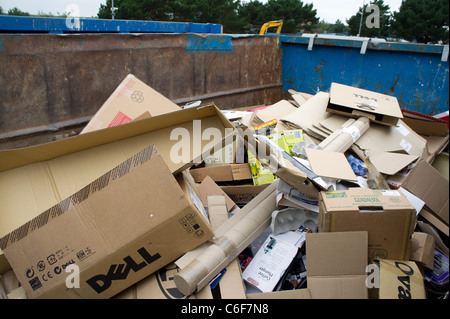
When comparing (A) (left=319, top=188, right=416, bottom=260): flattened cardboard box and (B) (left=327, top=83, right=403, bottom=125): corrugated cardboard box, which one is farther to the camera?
(B) (left=327, top=83, right=403, bottom=125): corrugated cardboard box

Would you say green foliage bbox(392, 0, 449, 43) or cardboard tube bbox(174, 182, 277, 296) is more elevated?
green foliage bbox(392, 0, 449, 43)

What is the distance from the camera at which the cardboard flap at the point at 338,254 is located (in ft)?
4.58

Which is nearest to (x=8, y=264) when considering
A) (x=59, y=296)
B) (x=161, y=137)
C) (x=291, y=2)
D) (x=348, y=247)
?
(x=59, y=296)

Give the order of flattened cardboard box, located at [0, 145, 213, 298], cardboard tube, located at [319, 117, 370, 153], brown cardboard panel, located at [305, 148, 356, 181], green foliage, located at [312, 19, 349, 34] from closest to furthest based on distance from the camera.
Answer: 1. flattened cardboard box, located at [0, 145, 213, 298]
2. brown cardboard panel, located at [305, 148, 356, 181]
3. cardboard tube, located at [319, 117, 370, 153]
4. green foliage, located at [312, 19, 349, 34]

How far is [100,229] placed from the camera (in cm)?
127

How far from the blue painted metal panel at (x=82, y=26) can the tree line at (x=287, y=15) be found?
455 inches

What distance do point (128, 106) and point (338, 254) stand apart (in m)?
1.56

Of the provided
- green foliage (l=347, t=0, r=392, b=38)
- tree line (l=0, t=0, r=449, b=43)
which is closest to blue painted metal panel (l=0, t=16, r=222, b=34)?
tree line (l=0, t=0, r=449, b=43)

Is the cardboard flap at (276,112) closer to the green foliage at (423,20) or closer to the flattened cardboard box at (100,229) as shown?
the flattened cardboard box at (100,229)

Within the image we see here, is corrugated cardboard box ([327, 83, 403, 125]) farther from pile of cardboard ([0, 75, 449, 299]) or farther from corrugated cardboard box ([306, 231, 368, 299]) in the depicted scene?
corrugated cardboard box ([306, 231, 368, 299])

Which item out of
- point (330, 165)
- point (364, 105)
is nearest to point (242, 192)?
point (330, 165)

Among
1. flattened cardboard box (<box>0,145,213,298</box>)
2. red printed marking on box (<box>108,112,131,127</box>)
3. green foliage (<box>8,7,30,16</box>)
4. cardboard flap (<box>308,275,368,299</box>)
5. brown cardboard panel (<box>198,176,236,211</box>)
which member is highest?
green foliage (<box>8,7,30,16</box>)

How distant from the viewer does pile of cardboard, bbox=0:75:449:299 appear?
127 cm

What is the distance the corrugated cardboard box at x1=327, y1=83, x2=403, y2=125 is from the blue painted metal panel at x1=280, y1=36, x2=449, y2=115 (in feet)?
2.90
